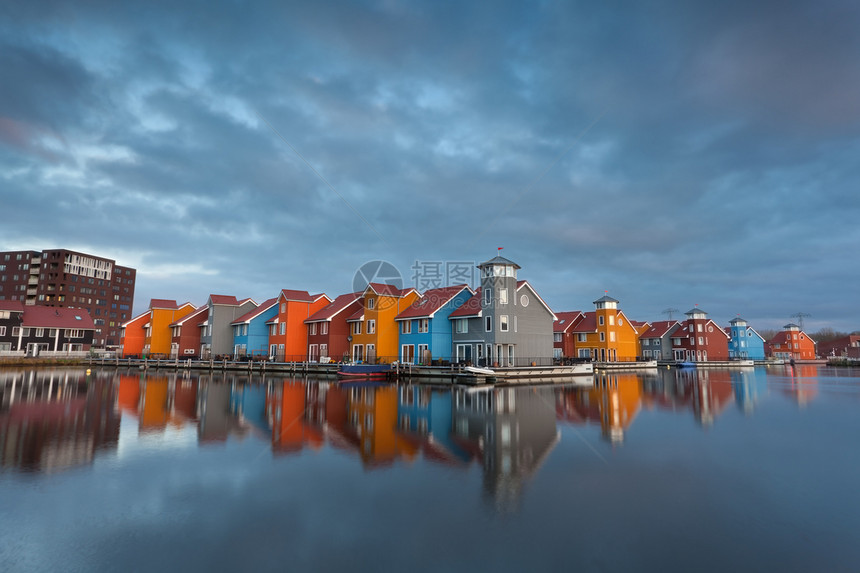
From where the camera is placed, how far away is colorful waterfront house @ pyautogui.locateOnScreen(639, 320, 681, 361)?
7969 centimetres

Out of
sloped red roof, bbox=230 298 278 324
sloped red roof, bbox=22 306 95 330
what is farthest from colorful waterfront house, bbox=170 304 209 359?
sloped red roof, bbox=22 306 95 330

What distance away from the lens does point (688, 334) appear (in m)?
77.4

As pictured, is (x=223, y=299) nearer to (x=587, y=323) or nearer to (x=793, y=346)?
(x=587, y=323)

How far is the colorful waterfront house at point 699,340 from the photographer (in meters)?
75.5

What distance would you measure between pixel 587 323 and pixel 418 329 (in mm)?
31325

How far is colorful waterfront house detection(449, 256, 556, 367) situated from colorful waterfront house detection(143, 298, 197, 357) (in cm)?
4496

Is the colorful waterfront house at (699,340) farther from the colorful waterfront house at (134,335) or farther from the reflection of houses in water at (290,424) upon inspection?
the colorful waterfront house at (134,335)

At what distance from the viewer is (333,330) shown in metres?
51.0

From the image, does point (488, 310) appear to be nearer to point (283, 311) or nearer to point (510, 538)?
point (283, 311)

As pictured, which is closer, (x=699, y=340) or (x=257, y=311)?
(x=257, y=311)

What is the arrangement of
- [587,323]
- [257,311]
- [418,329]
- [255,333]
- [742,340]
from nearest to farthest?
[418,329] < [255,333] < [257,311] < [587,323] < [742,340]

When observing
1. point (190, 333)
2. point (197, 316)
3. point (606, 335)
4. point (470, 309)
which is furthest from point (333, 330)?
point (606, 335)

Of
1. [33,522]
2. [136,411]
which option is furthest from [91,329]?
[33,522]

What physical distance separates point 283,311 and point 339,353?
32.3 feet
